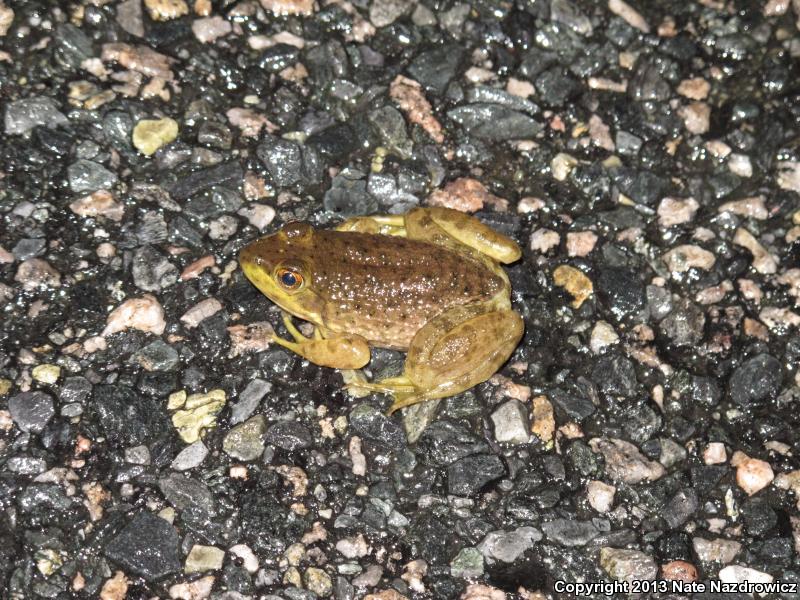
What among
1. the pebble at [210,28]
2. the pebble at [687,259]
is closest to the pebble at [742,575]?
the pebble at [687,259]

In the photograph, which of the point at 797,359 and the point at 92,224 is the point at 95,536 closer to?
the point at 92,224

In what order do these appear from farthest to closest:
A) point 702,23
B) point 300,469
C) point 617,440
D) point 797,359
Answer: point 702,23, point 797,359, point 617,440, point 300,469

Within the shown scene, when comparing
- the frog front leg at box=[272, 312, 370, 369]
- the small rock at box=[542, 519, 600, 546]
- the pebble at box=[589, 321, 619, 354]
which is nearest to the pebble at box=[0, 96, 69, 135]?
the frog front leg at box=[272, 312, 370, 369]

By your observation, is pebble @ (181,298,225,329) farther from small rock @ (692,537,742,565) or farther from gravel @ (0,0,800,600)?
small rock @ (692,537,742,565)

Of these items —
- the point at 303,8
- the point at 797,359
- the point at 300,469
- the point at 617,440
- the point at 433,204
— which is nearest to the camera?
the point at 300,469

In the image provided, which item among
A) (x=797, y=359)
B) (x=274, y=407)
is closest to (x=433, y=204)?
(x=274, y=407)

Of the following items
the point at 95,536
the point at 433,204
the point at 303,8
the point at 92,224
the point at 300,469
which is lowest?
the point at 95,536

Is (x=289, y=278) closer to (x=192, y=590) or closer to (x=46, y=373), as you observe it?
(x=46, y=373)
